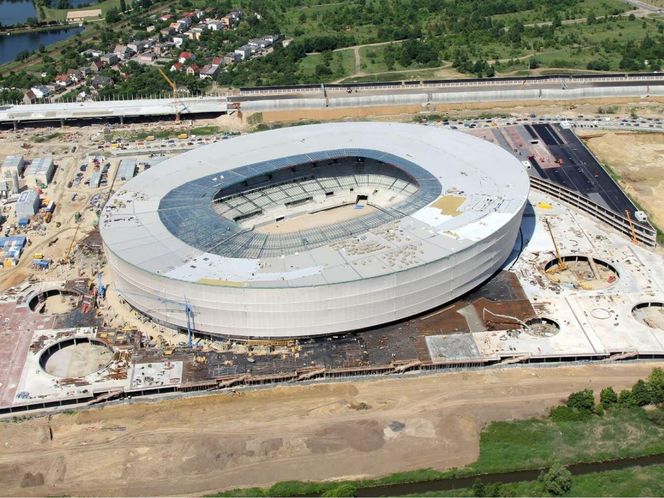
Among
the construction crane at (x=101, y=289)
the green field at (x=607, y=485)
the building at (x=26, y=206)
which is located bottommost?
the green field at (x=607, y=485)

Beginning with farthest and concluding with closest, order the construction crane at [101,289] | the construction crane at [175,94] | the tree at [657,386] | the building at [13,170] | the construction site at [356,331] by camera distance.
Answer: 1. the construction crane at [175,94]
2. the building at [13,170]
3. the construction crane at [101,289]
4. the construction site at [356,331]
5. the tree at [657,386]

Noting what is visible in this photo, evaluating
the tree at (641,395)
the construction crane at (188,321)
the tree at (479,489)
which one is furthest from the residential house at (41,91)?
the tree at (641,395)

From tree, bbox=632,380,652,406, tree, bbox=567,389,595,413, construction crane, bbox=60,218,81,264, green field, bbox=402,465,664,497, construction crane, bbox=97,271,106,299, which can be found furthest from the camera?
construction crane, bbox=60,218,81,264

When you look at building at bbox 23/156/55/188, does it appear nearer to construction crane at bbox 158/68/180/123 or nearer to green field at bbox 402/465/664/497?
construction crane at bbox 158/68/180/123

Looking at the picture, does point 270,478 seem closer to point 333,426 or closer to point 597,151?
point 333,426

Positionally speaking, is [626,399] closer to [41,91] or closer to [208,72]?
[208,72]

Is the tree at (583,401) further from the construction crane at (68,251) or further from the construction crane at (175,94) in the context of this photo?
the construction crane at (175,94)

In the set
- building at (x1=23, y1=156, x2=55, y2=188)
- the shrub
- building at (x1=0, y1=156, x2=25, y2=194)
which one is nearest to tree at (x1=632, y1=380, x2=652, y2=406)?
the shrub
